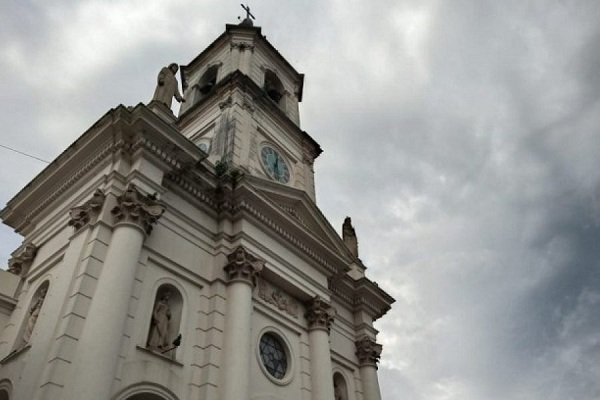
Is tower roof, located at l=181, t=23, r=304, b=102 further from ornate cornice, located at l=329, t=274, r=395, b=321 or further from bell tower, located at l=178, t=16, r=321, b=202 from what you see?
ornate cornice, located at l=329, t=274, r=395, b=321

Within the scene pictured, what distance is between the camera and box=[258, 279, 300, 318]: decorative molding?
661 inches

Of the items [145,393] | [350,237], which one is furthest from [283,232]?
[145,393]

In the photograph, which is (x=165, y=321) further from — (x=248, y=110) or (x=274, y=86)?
(x=274, y=86)

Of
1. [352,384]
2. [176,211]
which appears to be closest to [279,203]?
[176,211]

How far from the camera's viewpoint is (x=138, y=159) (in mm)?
14289

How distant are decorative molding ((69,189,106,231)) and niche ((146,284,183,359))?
2606mm

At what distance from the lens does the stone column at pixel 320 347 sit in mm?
16344

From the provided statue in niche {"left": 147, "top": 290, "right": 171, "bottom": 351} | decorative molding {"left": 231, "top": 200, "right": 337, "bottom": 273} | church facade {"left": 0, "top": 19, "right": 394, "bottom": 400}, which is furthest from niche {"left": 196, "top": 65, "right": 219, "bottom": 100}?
statue in niche {"left": 147, "top": 290, "right": 171, "bottom": 351}

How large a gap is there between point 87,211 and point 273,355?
7.14m

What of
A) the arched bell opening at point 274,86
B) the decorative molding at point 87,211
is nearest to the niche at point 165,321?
the decorative molding at point 87,211

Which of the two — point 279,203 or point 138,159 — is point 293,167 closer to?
point 279,203

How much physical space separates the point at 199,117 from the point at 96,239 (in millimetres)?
12774

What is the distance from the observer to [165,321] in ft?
44.0

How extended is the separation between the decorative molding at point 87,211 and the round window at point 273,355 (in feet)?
20.8
